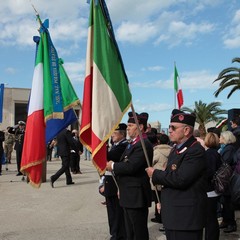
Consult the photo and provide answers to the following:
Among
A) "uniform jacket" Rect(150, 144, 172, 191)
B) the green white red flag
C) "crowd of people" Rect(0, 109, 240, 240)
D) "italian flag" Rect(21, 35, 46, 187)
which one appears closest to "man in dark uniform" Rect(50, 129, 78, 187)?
"crowd of people" Rect(0, 109, 240, 240)

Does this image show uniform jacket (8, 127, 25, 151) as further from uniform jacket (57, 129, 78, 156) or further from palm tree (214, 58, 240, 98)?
palm tree (214, 58, 240, 98)

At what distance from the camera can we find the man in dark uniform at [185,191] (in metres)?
3.55

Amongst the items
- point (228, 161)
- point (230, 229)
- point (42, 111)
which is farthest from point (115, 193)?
point (230, 229)

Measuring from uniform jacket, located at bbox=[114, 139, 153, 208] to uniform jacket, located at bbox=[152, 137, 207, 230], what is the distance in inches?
37.7

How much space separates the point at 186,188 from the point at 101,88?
1.64 m

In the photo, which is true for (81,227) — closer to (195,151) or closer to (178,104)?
(195,151)

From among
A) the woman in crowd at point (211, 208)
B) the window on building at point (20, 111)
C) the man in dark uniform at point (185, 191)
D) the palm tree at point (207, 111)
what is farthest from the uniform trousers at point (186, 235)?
the window on building at point (20, 111)

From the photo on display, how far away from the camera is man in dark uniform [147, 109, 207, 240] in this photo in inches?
140

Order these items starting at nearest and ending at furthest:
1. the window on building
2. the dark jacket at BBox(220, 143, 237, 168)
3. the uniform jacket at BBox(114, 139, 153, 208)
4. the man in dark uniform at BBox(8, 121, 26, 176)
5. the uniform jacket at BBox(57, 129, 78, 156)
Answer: the uniform jacket at BBox(114, 139, 153, 208) → the dark jacket at BBox(220, 143, 237, 168) → the uniform jacket at BBox(57, 129, 78, 156) → the man in dark uniform at BBox(8, 121, 26, 176) → the window on building

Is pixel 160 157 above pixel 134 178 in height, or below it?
above

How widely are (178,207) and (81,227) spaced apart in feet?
11.9

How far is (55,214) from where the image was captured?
7922mm

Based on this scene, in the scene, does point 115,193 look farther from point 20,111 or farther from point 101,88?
point 20,111

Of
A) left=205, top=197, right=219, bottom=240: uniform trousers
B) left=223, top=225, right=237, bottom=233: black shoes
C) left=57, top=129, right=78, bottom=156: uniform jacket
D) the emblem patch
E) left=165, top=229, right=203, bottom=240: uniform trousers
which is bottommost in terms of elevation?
left=223, top=225, right=237, bottom=233: black shoes
